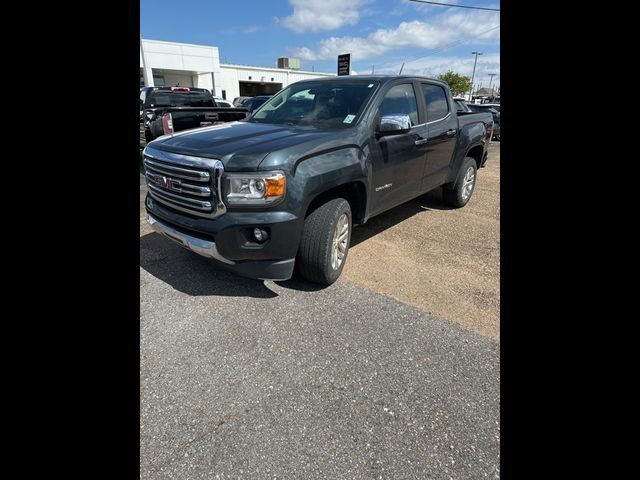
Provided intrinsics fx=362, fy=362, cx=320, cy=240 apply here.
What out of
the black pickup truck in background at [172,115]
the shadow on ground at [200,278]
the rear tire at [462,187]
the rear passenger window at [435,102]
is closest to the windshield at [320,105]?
the rear passenger window at [435,102]

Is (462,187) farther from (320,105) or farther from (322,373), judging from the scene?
(322,373)

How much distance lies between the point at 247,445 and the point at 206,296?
161 centimetres

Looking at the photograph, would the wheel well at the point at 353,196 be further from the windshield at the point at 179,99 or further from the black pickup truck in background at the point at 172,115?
the windshield at the point at 179,99

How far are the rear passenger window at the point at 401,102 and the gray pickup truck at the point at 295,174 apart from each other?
1 cm

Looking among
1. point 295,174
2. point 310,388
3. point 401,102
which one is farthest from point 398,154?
point 310,388

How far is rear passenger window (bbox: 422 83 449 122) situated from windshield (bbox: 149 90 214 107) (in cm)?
827

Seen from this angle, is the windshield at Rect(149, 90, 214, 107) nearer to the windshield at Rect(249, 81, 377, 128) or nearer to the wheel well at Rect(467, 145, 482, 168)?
the windshield at Rect(249, 81, 377, 128)

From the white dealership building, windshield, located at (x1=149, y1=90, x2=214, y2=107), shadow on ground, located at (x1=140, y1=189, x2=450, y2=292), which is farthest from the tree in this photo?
shadow on ground, located at (x1=140, y1=189, x2=450, y2=292)

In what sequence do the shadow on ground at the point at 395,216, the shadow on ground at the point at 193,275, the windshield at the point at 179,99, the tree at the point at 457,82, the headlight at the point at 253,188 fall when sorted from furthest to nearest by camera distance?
the tree at the point at 457,82
the windshield at the point at 179,99
the shadow on ground at the point at 395,216
the shadow on ground at the point at 193,275
the headlight at the point at 253,188

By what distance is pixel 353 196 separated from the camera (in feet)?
11.5

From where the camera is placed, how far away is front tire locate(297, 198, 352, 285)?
3000mm

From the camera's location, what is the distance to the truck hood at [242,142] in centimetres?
261
